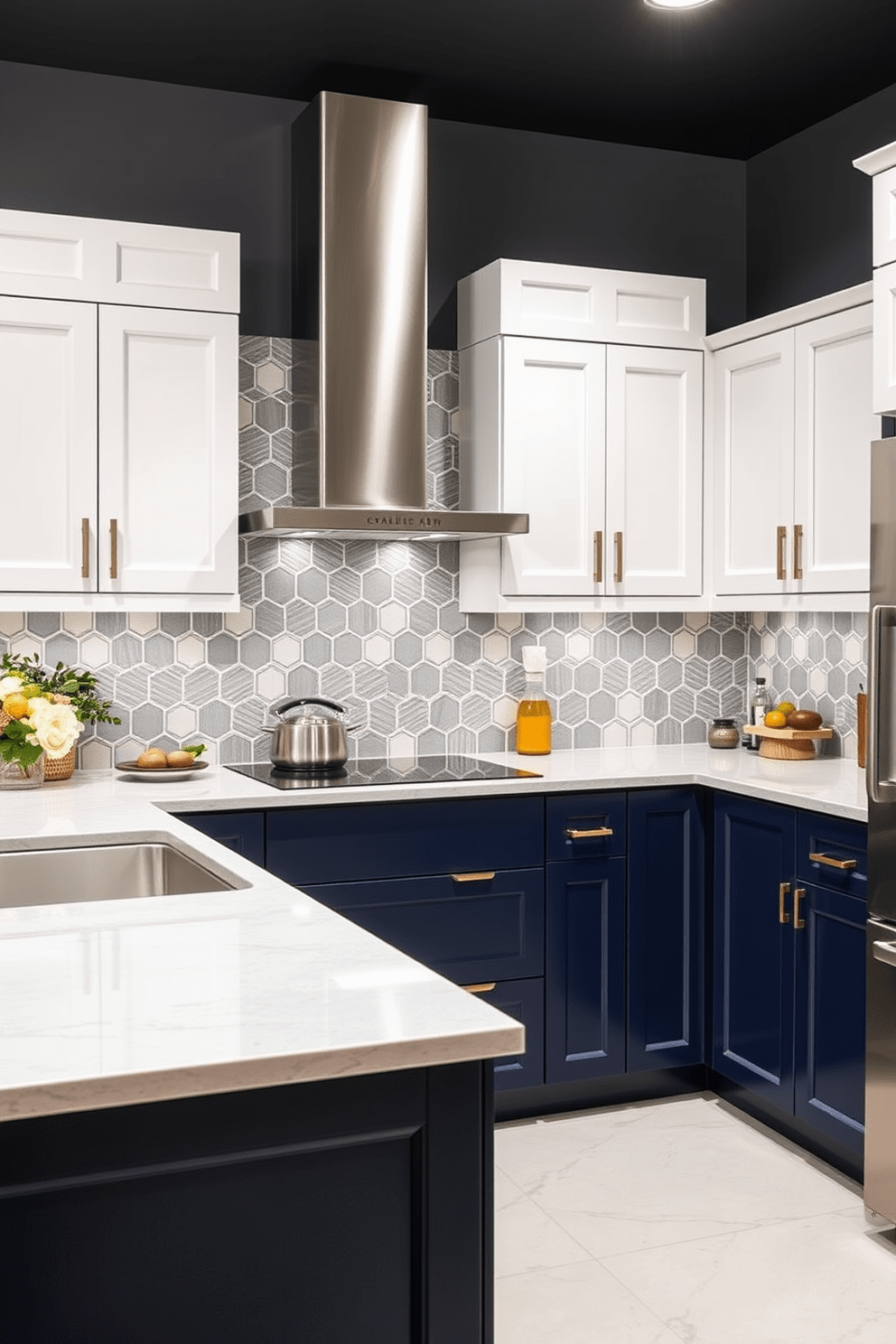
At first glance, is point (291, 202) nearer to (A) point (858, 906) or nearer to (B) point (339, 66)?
(B) point (339, 66)

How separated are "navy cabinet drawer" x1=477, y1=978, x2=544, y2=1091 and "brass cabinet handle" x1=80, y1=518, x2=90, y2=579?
151 centimetres

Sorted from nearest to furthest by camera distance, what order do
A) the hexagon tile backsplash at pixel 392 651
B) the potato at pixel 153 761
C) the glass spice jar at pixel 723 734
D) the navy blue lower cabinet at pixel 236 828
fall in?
the navy blue lower cabinet at pixel 236 828 < the potato at pixel 153 761 < the hexagon tile backsplash at pixel 392 651 < the glass spice jar at pixel 723 734

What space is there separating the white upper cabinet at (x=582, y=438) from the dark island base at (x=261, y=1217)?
2669mm

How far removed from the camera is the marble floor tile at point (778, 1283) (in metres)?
2.52

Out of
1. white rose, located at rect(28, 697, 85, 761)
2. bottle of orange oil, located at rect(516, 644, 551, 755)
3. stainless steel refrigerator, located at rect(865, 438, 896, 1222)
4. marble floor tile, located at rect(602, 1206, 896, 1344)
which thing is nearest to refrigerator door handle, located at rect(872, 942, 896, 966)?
stainless steel refrigerator, located at rect(865, 438, 896, 1222)

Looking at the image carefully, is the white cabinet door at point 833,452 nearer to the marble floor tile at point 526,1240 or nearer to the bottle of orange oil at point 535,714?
the bottle of orange oil at point 535,714

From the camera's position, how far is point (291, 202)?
3.87 m

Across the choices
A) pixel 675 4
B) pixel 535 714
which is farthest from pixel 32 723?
pixel 675 4

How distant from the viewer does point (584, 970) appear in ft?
11.9

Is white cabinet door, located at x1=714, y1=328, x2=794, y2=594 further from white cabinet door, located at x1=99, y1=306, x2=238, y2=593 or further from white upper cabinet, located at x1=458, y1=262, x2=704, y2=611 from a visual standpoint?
white cabinet door, located at x1=99, y1=306, x2=238, y2=593

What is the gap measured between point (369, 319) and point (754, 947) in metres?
1.99

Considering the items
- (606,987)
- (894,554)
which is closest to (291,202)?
(894,554)

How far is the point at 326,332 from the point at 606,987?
1.94 metres

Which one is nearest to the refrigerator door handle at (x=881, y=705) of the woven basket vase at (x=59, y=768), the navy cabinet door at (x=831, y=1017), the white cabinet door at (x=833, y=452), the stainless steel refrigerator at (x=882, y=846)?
the stainless steel refrigerator at (x=882, y=846)
